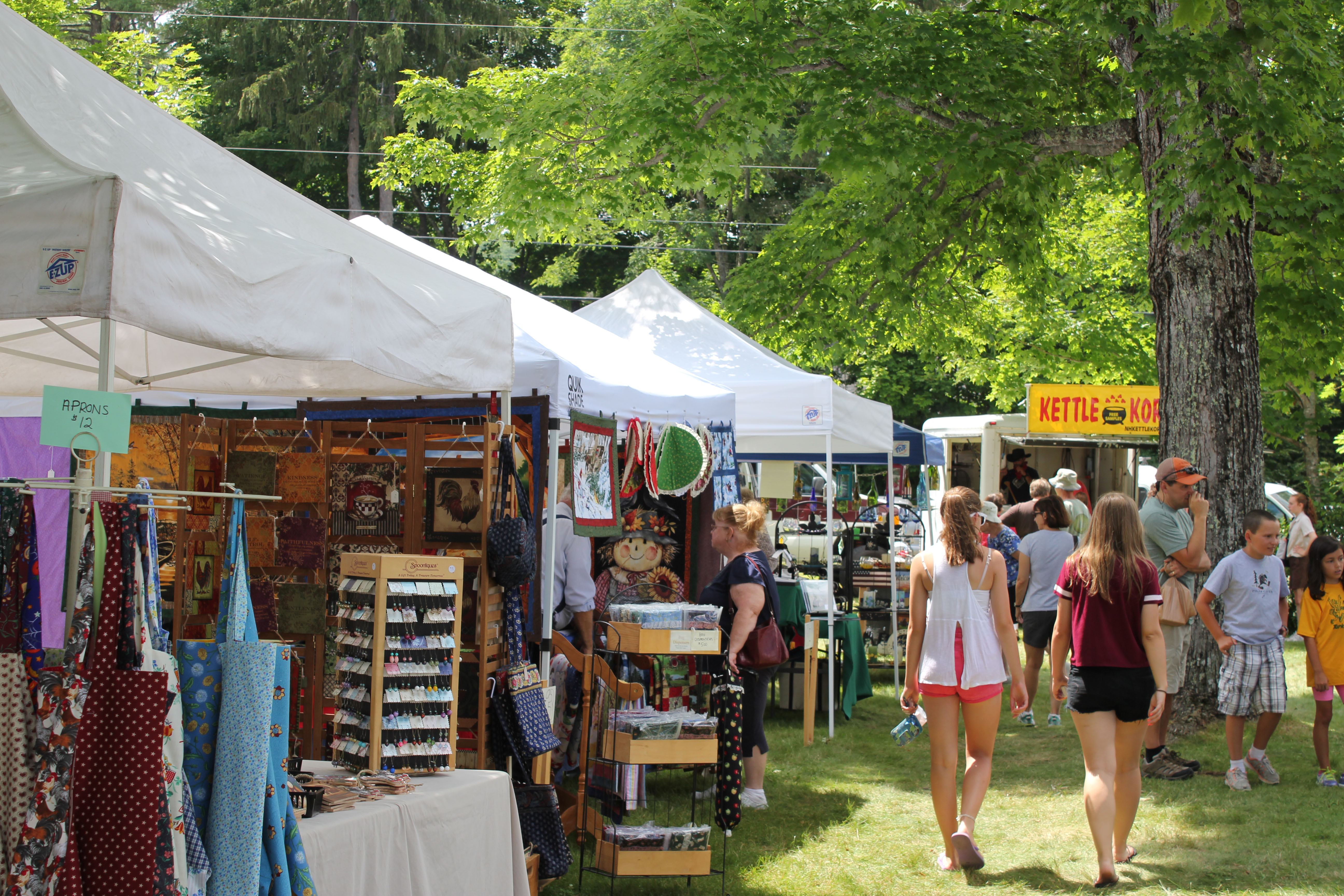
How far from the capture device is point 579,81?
951cm

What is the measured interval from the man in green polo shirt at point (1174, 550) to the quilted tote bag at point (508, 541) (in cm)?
404

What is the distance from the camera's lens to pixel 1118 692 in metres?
4.82

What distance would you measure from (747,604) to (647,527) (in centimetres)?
155

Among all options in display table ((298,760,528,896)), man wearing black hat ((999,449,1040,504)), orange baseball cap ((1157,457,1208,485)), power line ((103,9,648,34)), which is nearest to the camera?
display table ((298,760,528,896))

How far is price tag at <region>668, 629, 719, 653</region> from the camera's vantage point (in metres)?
5.24

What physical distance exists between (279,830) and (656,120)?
6.88 metres

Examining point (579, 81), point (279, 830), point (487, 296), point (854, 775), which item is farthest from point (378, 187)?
point (279, 830)

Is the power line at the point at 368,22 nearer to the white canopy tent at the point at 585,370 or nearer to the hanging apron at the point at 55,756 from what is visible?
the white canopy tent at the point at 585,370

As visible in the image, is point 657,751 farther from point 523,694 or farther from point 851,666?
point 851,666

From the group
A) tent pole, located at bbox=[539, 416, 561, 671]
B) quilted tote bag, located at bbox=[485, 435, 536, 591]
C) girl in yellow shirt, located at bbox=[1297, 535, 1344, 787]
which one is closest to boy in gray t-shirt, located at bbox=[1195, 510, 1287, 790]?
girl in yellow shirt, located at bbox=[1297, 535, 1344, 787]

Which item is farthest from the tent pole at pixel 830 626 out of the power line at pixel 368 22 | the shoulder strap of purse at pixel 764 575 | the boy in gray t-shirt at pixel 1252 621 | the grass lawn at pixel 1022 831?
the power line at pixel 368 22

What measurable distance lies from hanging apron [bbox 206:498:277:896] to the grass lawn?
2522 mm

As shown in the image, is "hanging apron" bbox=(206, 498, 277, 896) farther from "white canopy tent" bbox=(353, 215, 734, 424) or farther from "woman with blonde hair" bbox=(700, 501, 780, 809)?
"woman with blonde hair" bbox=(700, 501, 780, 809)

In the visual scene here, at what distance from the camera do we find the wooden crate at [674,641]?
5238 millimetres
